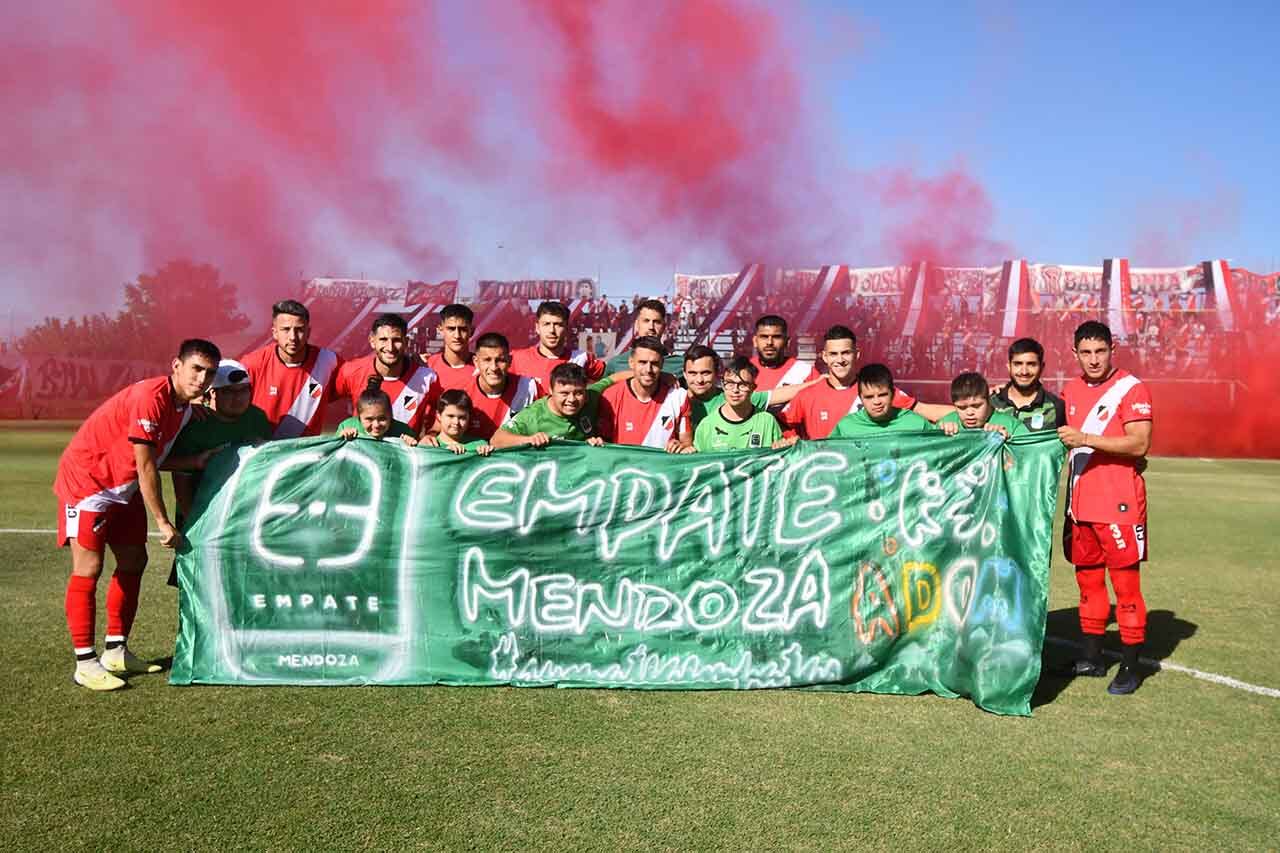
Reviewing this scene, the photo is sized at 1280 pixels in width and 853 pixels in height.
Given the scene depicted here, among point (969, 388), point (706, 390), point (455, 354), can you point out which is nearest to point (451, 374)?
point (455, 354)

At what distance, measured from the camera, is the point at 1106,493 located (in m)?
5.47

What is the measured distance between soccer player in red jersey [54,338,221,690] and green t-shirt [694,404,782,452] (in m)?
2.74

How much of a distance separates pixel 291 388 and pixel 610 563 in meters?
2.39

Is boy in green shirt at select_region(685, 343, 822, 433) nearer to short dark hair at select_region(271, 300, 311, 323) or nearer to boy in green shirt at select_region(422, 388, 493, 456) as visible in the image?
boy in green shirt at select_region(422, 388, 493, 456)

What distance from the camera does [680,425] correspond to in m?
6.04

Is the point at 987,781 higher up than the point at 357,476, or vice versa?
the point at 357,476

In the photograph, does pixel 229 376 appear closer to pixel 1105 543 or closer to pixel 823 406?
pixel 823 406

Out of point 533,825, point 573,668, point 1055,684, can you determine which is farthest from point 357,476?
point 1055,684

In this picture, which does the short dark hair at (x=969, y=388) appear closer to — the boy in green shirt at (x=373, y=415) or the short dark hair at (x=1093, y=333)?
the short dark hair at (x=1093, y=333)

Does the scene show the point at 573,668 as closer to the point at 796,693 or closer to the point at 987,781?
the point at 796,693

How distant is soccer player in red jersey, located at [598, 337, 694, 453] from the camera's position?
19.8 ft

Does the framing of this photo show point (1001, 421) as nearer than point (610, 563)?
No

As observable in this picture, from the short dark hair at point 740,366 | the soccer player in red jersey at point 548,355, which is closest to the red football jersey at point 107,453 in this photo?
the soccer player in red jersey at point 548,355

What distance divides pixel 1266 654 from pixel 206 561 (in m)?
6.36
